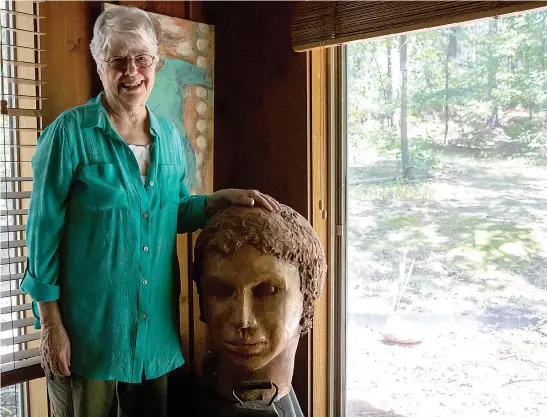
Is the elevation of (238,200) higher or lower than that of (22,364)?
higher

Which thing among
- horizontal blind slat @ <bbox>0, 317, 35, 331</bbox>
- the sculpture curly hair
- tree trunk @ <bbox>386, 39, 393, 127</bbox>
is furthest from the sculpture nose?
tree trunk @ <bbox>386, 39, 393, 127</bbox>

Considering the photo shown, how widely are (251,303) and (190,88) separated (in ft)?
3.03

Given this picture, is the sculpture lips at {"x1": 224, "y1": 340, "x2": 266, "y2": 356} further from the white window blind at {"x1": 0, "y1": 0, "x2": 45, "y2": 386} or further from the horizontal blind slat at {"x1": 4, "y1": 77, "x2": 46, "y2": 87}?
the horizontal blind slat at {"x1": 4, "y1": 77, "x2": 46, "y2": 87}

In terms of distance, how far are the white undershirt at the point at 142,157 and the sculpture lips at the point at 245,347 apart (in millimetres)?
489

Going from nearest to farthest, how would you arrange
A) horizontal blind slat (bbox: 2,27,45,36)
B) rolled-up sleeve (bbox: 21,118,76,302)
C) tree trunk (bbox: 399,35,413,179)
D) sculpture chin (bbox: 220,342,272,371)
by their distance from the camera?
rolled-up sleeve (bbox: 21,118,76,302), sculpture chin (bbox: 220,342,272,371), horizontal blind slat (bbox: 2,27,45,36), tree trunk (bbox: 399,35,413,179)

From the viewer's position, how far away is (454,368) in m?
1.83

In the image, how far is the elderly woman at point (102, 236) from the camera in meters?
1.39

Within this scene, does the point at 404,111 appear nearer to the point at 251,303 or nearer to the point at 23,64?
the point at 251,303

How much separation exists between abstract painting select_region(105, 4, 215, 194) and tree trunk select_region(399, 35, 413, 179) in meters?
0.71

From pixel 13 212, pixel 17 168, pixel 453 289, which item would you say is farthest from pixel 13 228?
pixel 453 289

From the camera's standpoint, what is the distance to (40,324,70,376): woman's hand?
141cm

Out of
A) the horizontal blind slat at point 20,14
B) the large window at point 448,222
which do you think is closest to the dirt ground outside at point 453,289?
the large window at point 448,222

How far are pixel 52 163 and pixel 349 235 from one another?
3.48 feet

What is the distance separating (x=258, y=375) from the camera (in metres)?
1.58
